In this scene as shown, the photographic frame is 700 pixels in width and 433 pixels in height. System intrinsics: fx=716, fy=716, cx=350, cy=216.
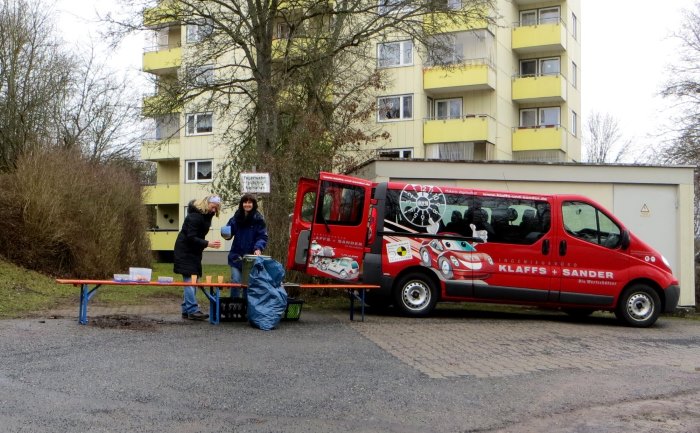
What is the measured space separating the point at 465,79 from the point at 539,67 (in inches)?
254

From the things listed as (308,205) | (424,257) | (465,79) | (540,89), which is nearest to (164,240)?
(465,79)

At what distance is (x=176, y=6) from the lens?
17609mm

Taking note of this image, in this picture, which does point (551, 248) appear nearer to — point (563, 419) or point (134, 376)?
point (563, 419)

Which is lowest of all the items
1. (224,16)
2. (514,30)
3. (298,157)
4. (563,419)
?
(563,419)

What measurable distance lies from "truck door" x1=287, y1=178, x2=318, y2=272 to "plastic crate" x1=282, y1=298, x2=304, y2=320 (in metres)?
1.24

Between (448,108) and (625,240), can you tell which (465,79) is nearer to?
(448,108)

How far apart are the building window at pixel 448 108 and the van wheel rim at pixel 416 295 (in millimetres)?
23835

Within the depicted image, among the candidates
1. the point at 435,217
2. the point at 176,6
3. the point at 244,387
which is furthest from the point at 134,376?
the point at 176,6

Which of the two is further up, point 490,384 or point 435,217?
point 435,217

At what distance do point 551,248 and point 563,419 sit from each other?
6856mm

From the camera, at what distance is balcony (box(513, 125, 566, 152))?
3512 centimetres

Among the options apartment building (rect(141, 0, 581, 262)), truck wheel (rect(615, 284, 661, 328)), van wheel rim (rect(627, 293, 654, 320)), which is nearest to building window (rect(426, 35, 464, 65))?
truck wheel (rect(615, 284, 661, 328))

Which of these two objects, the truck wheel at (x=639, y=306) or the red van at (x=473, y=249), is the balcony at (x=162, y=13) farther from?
the truck wheel at (x=639, y=306)

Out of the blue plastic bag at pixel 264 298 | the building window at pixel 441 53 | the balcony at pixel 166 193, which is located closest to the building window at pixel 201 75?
the building window at pixel 441 53
